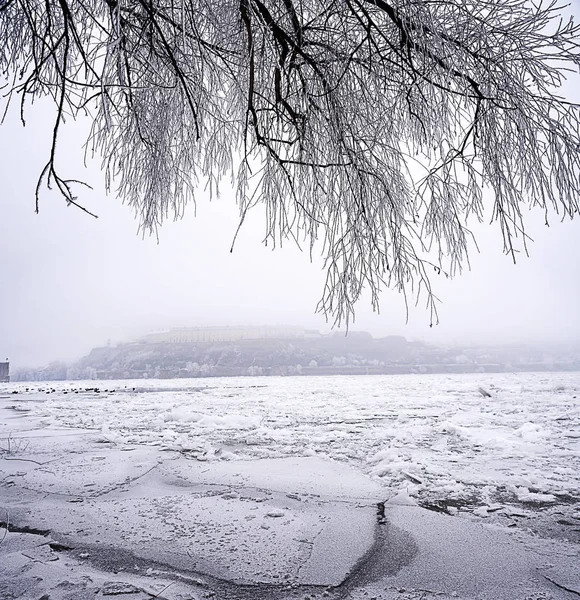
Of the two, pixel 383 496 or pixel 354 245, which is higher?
pixel 354 245

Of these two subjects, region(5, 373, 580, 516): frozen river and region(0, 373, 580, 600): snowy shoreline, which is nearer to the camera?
region(0, 373, 580, 600): snowy shoreline

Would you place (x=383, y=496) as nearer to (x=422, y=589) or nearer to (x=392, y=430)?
(x=422, y=589)

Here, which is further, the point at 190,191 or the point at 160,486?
the point at 190,191

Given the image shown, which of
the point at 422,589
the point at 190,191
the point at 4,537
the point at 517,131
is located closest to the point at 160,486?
the point at 4,537

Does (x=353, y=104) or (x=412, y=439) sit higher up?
(x=353, y=104)

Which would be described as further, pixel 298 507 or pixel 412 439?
pixel 412 439

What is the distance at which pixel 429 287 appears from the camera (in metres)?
1.92

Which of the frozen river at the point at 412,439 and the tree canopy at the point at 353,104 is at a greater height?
the tree canopy at the point at 353,104

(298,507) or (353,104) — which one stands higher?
(353,104)

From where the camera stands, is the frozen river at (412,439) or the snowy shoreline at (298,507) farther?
the frozen river at (412,439)

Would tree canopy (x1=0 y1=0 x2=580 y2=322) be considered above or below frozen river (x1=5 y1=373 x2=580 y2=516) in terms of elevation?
above

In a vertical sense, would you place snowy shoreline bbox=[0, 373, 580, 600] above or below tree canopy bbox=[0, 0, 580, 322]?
below

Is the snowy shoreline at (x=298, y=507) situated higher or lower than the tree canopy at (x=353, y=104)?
lower

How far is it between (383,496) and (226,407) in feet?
12.4
